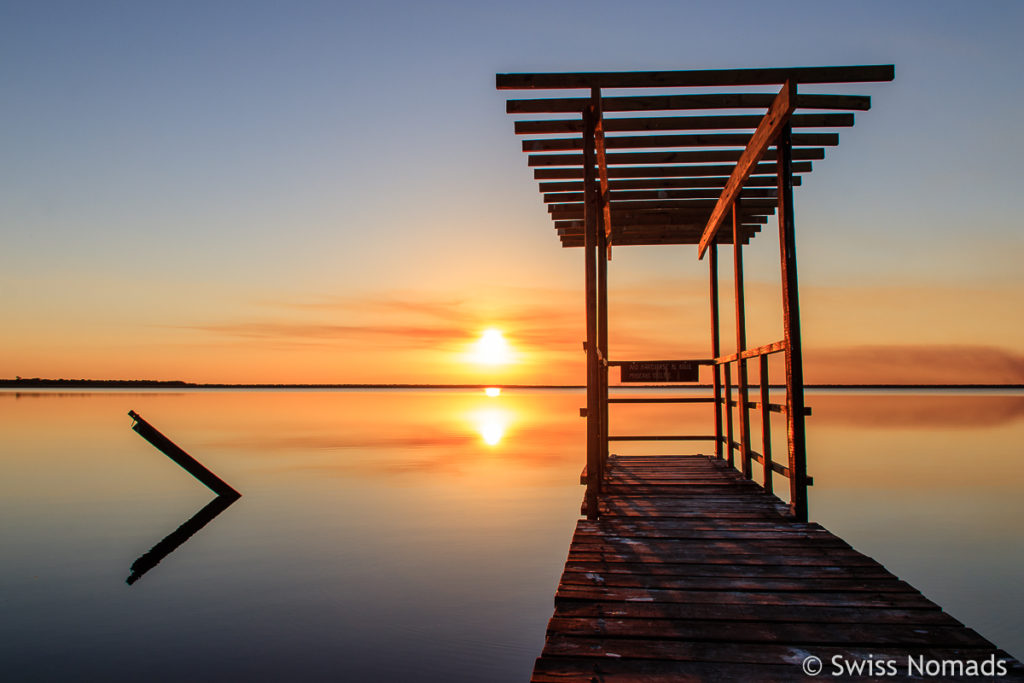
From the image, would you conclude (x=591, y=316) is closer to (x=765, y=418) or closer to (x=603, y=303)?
(x=765, y=418)

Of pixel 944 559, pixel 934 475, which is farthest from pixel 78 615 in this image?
pixel 934 475

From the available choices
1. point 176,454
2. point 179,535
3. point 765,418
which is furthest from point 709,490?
point 176,454

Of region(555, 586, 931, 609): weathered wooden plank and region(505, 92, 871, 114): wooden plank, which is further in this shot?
region(505, 92, 871, 114): wooden plank

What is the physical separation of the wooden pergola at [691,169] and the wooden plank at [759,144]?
0.05ft

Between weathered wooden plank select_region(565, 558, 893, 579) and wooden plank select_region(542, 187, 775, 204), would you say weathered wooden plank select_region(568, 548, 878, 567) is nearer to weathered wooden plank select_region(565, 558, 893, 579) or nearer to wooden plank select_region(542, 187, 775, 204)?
weathered wooden plank select_region(565, 558, 893, 579)

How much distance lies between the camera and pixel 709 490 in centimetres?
705

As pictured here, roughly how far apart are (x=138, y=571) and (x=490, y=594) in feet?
15.8

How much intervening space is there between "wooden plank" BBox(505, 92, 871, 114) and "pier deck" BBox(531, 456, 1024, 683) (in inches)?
143

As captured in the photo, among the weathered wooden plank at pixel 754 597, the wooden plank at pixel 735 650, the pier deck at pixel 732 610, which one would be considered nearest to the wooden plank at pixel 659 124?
the pier deck at pixel 732 610

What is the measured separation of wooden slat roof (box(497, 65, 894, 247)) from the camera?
214 inches

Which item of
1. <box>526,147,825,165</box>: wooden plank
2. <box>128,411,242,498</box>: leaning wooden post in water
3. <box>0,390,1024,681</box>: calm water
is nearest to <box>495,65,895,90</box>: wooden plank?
<box>526,147,825,165</box>: wooden plank

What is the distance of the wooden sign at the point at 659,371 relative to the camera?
24.9 feet

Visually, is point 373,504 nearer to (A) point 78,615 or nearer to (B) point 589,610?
(A) point 78,615

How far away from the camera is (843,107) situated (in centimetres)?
567
